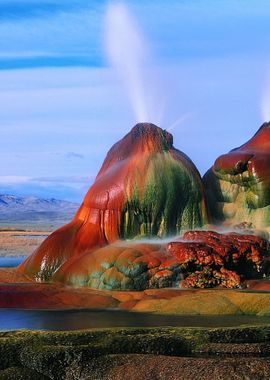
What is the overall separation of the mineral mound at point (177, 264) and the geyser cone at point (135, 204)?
1.54 metres

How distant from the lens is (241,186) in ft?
72.3

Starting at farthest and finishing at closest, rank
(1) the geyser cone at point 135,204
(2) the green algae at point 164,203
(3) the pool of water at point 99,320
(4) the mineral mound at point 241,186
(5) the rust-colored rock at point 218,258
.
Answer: (4) the mineral mound at point 241,186 < (2) the green algae at point 164,203 < (1) the geyser cone at point 135,204 < (5) the rust-colored rock at point 218,258 < (3) the pool of water at point 99,320

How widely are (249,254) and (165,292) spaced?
306 centimetres

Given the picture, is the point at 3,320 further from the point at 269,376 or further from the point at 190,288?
the point at 269,376

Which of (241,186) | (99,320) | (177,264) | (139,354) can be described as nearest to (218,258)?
(177,264)

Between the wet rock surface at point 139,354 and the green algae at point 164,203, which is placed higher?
the green algae at point 164,203

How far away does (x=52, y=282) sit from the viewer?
19.2 metres

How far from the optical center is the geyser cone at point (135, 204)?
66.1ft

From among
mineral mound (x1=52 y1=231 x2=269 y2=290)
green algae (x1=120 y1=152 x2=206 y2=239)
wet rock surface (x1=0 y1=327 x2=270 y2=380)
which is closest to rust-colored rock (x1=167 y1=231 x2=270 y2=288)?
mineral mound (x1=52 y1=231 x2=269 y2=290)

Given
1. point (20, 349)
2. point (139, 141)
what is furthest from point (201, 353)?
point (139, 141)

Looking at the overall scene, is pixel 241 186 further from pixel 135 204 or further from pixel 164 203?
pixel 135 204

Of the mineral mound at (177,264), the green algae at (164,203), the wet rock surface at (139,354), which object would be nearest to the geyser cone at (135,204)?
the green algae at (164,203)

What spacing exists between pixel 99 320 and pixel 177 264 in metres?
3.91

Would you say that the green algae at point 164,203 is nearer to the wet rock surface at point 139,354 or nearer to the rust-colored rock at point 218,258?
the rust-colored rock at point 218,258
